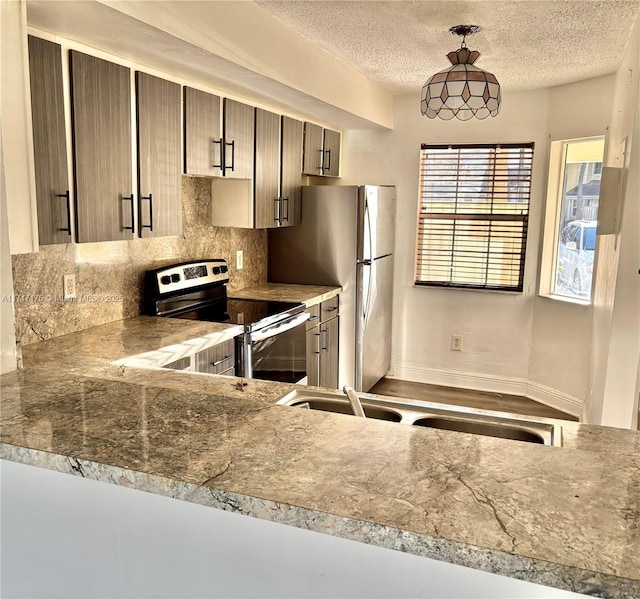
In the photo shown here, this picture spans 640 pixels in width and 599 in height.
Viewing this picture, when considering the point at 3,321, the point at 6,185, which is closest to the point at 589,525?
the point at 3,321

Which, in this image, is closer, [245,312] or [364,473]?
[364,473]

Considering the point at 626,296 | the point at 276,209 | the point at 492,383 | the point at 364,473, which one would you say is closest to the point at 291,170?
the point at 276,209

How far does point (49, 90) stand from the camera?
204 centimetres

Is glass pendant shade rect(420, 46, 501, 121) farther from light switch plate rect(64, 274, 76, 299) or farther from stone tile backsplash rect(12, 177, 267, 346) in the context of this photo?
light switch plate rect(64, 274, 76, 299)

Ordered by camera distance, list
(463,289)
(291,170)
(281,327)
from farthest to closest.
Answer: (463,289) → (291,170) → (281,327)

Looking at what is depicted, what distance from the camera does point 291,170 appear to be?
4.10 metres

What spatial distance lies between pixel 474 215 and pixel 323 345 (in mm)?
1791

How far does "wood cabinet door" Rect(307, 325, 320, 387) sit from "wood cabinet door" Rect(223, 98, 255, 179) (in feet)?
3.57

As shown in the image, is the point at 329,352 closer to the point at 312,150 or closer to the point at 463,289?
the point at 463,289

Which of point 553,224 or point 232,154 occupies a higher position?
point 232,154

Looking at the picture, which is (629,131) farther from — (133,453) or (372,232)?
(133,453)

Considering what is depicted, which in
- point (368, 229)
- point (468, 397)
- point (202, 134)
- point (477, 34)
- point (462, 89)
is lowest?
point (468, 397)

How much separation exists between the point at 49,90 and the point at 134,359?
1012 millimetres

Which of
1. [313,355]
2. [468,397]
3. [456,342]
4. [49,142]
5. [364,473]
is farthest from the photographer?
[456,342]
